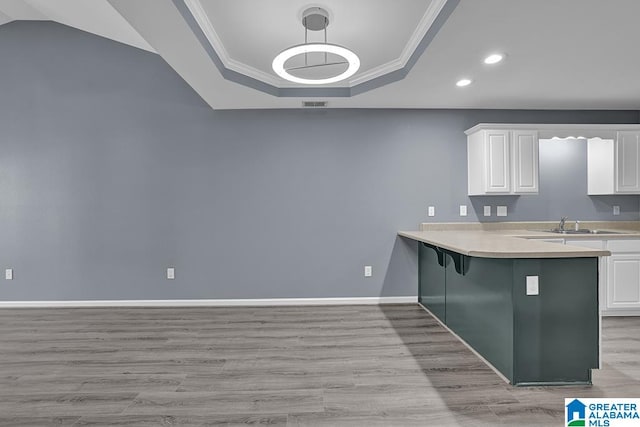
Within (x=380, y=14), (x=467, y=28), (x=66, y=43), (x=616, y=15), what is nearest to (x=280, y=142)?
(x=380, y=14)

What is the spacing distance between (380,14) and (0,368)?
3837mm

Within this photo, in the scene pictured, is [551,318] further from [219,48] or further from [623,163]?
[219,48]

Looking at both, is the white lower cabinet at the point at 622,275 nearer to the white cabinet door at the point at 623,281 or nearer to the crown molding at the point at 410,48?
the white cabinet door at the point at 623,281

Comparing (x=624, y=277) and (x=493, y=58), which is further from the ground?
(x=493, y=58)

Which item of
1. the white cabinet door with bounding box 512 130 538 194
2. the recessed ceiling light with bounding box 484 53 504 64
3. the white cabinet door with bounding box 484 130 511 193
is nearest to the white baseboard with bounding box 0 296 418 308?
the white cabinet door with bounding box 484 130 511 193

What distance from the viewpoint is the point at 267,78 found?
151 inches

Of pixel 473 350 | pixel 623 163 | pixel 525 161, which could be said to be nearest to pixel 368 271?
pixel 473 350

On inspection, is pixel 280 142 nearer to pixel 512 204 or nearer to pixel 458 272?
pixel 458 272

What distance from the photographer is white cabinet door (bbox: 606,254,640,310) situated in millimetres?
3777

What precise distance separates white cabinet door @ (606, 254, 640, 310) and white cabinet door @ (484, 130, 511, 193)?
1291 mm

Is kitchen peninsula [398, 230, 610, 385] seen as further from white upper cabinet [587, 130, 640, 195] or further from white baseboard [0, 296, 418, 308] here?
white upper cabinet [587, 130, 640, 195]

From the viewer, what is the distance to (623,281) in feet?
12.4

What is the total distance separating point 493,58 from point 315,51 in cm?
167

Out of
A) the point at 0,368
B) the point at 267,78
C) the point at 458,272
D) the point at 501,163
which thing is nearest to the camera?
the point at 0,368
